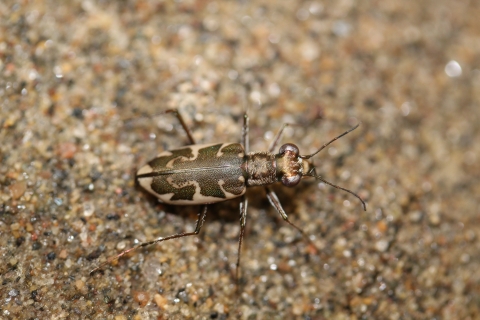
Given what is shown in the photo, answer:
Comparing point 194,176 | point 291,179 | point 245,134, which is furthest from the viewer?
point 245,134

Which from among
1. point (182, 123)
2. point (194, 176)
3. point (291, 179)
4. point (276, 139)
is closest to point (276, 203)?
point (291, 179)

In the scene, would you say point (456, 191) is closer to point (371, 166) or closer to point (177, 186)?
point (371, 166)

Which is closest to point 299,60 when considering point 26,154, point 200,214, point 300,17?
point 300,17

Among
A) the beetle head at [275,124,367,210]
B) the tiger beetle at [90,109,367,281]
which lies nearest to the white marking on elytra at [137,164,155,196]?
the tiger beetle at [90,109,367,281]

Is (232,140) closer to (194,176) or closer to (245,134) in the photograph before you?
(245,134)

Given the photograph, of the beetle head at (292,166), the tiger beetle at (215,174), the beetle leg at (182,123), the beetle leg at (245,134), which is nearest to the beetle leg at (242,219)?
the tiger beetle at (215,174)

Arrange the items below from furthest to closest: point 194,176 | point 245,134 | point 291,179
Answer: point 245,134 → point 291,179 → point 194,176

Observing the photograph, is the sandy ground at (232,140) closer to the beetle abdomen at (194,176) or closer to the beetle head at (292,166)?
the beetle abdomen at (194,176)
